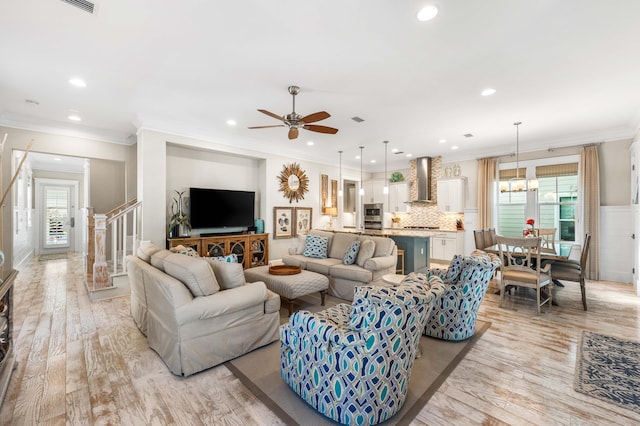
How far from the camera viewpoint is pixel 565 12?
7.07ft

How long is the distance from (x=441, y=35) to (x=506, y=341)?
10.1 feet

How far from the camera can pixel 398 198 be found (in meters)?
8.62

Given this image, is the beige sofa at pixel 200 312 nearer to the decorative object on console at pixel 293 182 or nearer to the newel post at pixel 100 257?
the newel post at pixel 100 257

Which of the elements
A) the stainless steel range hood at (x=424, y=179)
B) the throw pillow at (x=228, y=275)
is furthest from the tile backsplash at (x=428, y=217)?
the throw pillow at (x=228, y=275)

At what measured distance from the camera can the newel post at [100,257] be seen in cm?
419

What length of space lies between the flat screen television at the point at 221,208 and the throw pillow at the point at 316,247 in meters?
1.96

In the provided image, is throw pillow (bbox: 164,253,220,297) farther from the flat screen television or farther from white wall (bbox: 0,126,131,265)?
white wall (bbox: 0,126,131,265)

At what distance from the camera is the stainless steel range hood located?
25.4 ft

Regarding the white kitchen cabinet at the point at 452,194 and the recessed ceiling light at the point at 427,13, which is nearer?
the recessed ceiling light at the point at 427,13

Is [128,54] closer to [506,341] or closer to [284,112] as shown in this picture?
[284,112]

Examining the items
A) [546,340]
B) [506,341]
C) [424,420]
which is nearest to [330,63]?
[424,420]

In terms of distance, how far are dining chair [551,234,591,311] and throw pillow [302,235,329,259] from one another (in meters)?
3.42

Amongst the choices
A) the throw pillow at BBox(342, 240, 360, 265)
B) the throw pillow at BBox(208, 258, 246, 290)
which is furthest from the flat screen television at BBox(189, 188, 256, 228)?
the throw pillow at BBox(208, 258, 246, 290)

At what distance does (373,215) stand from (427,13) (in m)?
6.88
